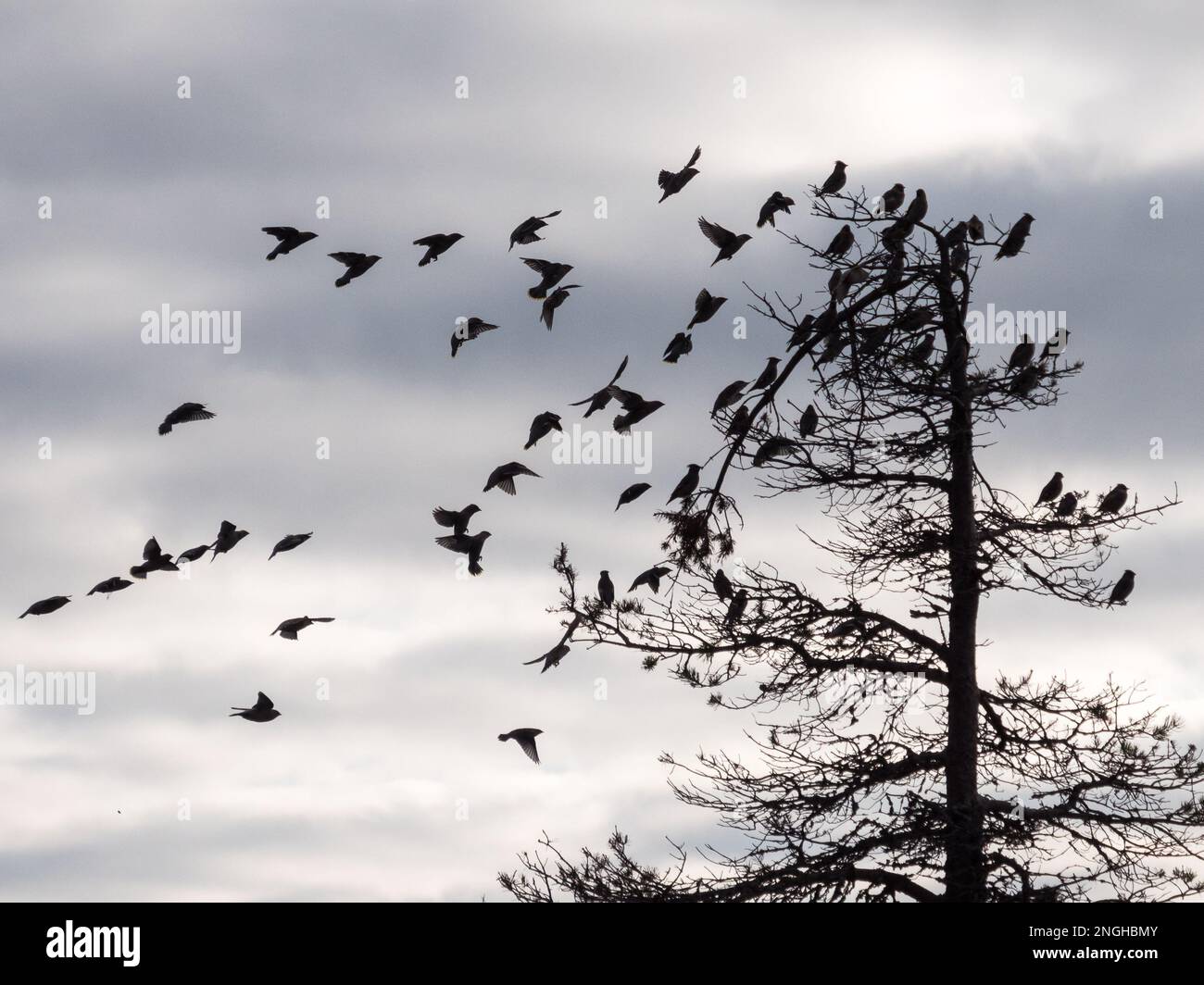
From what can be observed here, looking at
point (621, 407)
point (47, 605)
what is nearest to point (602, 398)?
point (621, 407)

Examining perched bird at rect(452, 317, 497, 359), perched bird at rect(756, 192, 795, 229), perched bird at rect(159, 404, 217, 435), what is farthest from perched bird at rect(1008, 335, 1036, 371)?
perched bird at rect(159, 404, 217, 435)

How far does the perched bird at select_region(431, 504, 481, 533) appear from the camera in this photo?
36.6 feet

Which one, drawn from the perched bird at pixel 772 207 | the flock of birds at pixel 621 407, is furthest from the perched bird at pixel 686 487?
the perched bird at pixel 772 207

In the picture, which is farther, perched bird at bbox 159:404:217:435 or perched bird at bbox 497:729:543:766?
perched bird at bbox 159:404:217:435

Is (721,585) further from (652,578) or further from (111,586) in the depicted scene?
(111,586)

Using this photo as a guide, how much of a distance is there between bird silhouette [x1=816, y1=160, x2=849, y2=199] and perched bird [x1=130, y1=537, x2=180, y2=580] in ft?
23.5

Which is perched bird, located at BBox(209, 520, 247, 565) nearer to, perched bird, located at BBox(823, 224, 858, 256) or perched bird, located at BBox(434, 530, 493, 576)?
perched bird, located at BBox(434, 530, 493, 576)

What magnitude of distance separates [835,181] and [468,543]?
207 inches

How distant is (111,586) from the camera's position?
38.3 ft
